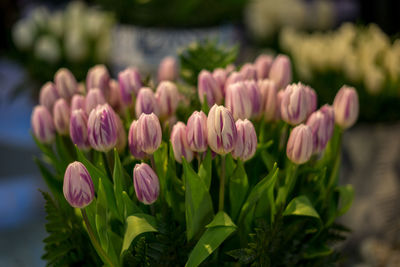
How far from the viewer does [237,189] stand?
17.2 inches

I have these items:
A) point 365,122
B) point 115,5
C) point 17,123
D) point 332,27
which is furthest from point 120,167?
point 332,27

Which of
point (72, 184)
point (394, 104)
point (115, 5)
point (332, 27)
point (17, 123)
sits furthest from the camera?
point (332, 27)

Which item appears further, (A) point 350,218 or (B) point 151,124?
(A) point 350,218

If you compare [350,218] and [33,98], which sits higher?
[33,98]

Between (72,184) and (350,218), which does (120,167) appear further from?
(350,218)

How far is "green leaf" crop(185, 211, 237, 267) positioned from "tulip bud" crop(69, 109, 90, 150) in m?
0.15

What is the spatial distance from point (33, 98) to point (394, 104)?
840mm

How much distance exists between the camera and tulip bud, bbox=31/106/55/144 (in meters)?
0.49

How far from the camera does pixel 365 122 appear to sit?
3.05ft

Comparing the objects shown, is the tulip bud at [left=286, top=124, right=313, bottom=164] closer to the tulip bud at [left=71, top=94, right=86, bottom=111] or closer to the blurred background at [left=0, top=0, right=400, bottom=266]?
the tulip bud at [left=71, top=94, right=86, bottom=111]

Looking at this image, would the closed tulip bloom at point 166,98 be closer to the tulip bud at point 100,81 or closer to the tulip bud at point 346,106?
the tulip bud at point 100,81

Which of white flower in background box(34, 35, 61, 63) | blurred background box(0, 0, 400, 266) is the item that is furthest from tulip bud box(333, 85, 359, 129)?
white flower in background box(34, 35, 61, 63)

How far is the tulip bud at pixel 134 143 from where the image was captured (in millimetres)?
410

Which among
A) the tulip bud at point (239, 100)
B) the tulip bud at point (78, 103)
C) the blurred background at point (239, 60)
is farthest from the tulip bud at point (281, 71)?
the blurred background at point (239, 60)
